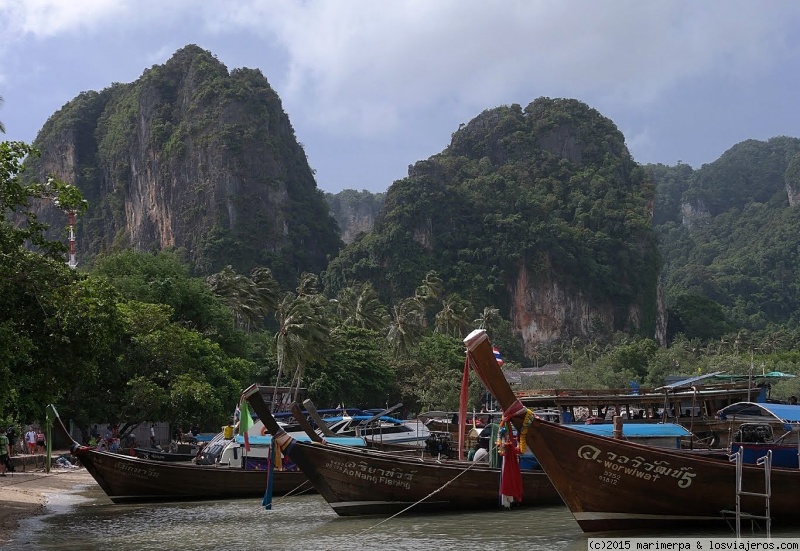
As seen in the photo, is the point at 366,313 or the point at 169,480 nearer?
the point at 169,480

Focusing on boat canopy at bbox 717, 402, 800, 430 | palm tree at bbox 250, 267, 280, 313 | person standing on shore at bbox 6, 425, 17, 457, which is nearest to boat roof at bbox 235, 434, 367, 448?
boat canopy at bbox 717, 402, 800, 430

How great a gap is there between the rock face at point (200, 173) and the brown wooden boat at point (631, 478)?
88304mm

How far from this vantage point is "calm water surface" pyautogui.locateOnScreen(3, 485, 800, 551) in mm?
16125

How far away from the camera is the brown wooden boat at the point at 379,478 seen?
18.7m

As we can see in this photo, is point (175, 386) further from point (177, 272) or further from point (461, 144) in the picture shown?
point (461, 144)

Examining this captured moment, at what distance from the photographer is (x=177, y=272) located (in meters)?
46.7

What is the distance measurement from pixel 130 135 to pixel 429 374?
71.0 metres

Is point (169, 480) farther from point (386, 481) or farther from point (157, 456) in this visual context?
point (386, 481)

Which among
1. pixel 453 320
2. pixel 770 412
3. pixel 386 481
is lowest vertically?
pixel 386 481

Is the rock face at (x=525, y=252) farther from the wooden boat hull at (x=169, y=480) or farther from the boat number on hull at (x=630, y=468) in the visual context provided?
the boat number on hull at (x=630, y=468)

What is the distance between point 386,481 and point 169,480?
652 centimetres

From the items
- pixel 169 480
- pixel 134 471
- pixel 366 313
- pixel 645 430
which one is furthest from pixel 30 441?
pixel 366 313

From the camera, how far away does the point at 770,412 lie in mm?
20078

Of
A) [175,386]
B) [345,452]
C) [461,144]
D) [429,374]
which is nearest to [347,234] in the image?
[461,144]
